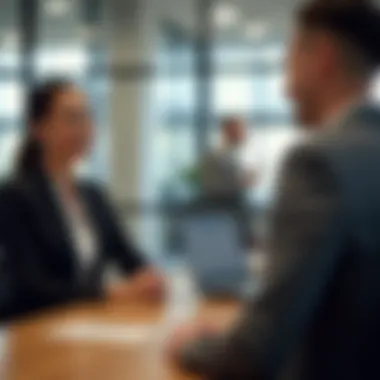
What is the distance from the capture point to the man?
144 cm

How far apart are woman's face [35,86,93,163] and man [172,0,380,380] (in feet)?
6.49

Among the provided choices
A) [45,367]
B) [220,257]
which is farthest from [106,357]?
[220,257]

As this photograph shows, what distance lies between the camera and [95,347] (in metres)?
2.59

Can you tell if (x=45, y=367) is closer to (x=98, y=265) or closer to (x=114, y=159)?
(x=98, y=265)

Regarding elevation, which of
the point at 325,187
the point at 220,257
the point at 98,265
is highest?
the point at 220,257

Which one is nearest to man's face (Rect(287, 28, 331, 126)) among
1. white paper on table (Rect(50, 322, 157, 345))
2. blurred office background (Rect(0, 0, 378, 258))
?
white paper on table (Rect(50, 322, 157, 345))

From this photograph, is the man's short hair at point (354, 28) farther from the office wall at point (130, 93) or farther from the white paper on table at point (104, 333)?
the office wall at point (130, 93)

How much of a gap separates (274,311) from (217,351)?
0.55 ft

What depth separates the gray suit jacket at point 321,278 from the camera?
1437mm

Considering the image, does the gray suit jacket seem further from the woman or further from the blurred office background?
the blurred office background

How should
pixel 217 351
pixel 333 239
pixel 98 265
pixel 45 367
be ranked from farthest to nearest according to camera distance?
pixel 98 265, pixel 45 367, pixel 217 351, pixel 333 239

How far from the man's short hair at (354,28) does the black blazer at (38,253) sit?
191cm

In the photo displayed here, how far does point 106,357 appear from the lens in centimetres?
244

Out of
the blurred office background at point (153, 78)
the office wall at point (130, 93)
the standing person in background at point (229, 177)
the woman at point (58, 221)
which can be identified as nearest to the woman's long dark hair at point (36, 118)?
the woman at point (58, 221)
